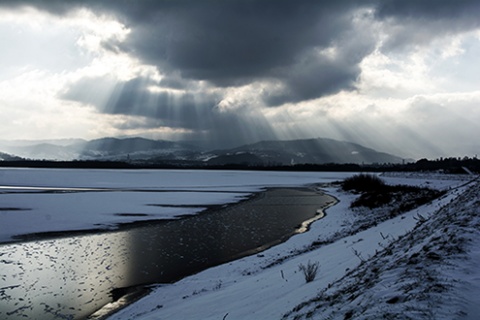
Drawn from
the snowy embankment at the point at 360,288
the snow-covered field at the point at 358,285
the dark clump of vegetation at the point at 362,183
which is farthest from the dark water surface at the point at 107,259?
the dark clump of vegetation at the point at 362,183

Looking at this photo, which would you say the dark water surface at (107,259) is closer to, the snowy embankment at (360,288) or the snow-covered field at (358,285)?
the snow-covered field at (358,285)

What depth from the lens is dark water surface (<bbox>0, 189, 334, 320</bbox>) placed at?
11594 mm

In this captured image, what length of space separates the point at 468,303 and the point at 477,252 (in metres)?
2.22

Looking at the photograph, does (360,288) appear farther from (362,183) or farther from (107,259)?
(362,183)

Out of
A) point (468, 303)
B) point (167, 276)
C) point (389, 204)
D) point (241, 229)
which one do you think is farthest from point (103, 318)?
point (389, 204)

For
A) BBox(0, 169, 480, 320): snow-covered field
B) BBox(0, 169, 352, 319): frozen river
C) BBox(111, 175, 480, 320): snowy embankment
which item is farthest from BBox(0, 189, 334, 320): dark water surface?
BBox(111, 175, 480, 320): snowy embankment

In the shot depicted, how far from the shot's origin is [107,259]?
54.5 ft

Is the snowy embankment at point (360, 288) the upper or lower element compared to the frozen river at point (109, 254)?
upper

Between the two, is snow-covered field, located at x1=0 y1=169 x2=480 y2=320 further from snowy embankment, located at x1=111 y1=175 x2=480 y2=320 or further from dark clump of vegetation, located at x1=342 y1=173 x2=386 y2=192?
dark clump of vegetation, located at x1=342 y1=173 x2=386 y2=192

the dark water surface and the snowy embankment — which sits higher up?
the snowy embankment

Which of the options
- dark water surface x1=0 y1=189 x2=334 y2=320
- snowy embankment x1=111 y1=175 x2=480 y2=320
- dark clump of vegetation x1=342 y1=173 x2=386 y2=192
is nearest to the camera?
snowy embankment x1=111 y1=175 x2=480 y2=320

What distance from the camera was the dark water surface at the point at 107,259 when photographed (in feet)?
38.0

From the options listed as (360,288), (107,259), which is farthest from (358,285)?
(107,259)

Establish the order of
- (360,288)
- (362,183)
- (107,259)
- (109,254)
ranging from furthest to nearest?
1. (362,183)
2. (109,254)
3. (107,259)
4. (360,288)
